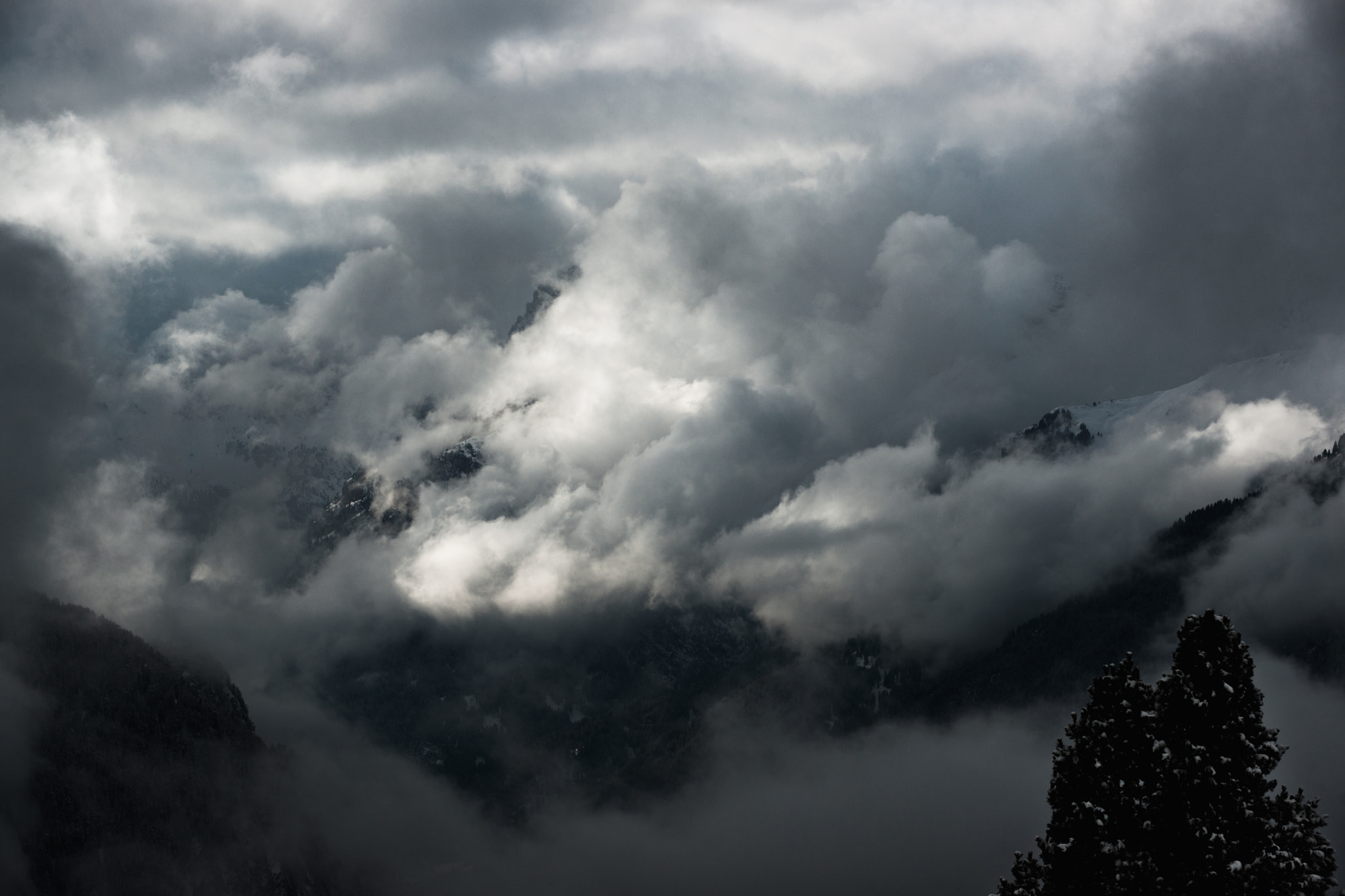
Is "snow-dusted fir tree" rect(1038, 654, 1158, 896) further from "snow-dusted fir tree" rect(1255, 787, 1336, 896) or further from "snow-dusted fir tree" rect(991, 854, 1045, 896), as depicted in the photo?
"snow-dusted fir tree" rect(1255, 787, 1336, 896)

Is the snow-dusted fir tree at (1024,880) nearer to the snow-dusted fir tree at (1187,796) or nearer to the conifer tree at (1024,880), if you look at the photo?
the conifer tree at (1024,880)

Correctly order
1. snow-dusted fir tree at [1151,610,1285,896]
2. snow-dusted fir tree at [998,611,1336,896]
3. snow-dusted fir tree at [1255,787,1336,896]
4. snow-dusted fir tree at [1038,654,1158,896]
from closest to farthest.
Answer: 1. snow-dusted fir tree at [1255,787,1336,896]
2. snow-dusted fir tree at [998,611,1336,896]
3. snow-dusted fir tree at [1151,610,1285,896]
4. snow-dusted fir tree at [1038,654,1158,896]

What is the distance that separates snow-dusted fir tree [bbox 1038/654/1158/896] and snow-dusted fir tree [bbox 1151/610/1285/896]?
0.61m

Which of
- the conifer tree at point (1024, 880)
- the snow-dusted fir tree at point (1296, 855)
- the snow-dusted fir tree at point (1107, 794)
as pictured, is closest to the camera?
the snow-dusted fir tree at point (1296, 855)

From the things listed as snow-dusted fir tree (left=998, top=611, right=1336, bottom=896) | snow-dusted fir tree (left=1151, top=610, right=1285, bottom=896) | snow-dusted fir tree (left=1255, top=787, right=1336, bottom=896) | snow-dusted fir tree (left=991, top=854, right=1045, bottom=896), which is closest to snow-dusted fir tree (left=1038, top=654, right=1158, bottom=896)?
snow-dusted fir tree (left=998, top=611, right=1336, bottom=896)

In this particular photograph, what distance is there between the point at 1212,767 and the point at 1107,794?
11.9 ft

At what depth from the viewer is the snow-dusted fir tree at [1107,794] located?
117 feet

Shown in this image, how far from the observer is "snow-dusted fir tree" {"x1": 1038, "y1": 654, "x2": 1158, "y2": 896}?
3569 cm

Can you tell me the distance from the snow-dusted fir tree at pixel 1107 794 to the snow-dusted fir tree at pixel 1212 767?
61 cm

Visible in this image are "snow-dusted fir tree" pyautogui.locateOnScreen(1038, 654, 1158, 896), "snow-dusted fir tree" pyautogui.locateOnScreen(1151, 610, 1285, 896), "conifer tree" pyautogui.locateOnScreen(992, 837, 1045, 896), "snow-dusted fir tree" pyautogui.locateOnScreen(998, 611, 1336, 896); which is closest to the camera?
"snow-dusted fir tree" pyautogui.locateOnScreen(998, 611, 1336, 896)

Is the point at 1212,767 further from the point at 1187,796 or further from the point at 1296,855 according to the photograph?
the point at 1296,855

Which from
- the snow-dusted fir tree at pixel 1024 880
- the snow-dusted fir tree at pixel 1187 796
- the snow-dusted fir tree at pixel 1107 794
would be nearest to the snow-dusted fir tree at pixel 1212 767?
the snow-dusted fir tree at pixel 1187 796

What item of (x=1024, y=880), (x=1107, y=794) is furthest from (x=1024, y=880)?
(x=1107, y=794)

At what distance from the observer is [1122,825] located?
36094 millimetres
